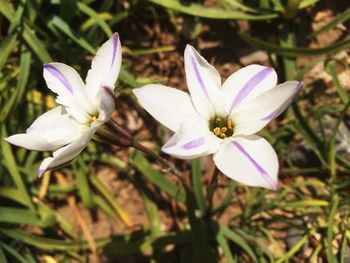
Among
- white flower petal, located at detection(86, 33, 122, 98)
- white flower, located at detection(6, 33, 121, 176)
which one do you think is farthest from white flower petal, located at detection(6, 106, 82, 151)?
white flower petal, located at detection(86, 33, 122, 98)

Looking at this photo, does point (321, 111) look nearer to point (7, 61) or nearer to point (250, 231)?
point (250, 231)

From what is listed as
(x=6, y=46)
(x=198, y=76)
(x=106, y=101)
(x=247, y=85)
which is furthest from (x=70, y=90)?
(x=6, y=46)

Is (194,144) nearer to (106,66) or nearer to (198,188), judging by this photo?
(106,66)

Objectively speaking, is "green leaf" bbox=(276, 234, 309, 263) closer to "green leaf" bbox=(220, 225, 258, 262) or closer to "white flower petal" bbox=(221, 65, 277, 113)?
"green leaf" bbox=(220, 225, 258, 262)

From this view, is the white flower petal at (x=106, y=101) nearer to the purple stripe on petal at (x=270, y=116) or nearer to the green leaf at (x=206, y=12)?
the purple stripe on petal at (x=270, y=116)

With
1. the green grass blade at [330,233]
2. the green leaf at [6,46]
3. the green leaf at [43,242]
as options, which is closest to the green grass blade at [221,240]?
the green grass blade at [330,233]
